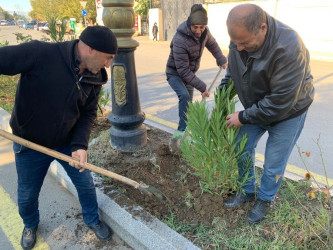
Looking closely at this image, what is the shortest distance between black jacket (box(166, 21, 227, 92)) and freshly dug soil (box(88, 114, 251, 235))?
95cm

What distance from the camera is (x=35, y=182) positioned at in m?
2.31

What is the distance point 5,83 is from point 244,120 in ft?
19.4

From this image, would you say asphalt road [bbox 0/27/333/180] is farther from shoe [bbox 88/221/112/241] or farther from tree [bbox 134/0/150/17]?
tree [bbox 134/0/150/17]

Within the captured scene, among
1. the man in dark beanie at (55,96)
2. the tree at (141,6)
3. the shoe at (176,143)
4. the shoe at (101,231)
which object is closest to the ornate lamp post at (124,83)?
the shoe at (176,143)

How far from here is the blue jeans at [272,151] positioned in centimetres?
215

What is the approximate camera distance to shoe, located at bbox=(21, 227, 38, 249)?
246 centimetres

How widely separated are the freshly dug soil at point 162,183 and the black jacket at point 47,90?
2.90ft

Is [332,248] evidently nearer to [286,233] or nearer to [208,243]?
[286,233]

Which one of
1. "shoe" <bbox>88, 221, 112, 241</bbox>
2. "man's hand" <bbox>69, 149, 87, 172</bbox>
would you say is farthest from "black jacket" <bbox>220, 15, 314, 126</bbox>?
"shoe" <bbox>88, 221, 112, 241</bbox>

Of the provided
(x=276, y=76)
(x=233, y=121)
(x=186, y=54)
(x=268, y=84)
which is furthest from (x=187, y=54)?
(x=276, y=76)

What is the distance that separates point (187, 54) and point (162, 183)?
67.1 inches

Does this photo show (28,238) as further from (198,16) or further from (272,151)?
(198,16)

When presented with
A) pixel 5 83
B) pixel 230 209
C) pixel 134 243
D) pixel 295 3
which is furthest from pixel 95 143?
pixel 295 3

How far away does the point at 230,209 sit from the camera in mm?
2508
